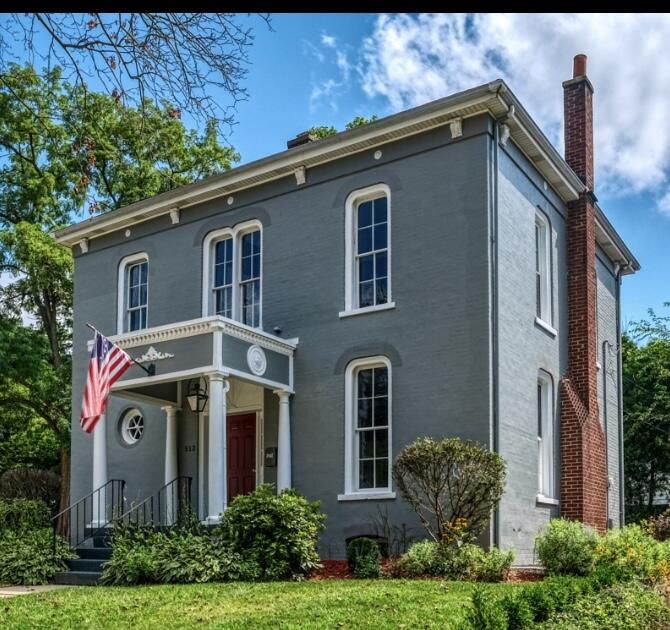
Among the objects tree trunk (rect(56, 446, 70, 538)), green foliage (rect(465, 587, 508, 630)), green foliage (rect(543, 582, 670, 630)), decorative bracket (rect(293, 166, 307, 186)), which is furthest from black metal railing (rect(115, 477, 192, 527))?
green foliage (rect(465, 587, 508, 630))

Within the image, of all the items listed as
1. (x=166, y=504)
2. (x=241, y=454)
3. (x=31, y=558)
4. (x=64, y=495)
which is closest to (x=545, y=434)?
(x=241, y=454)

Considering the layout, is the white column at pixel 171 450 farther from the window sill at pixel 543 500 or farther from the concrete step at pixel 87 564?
the window sill at pixel 543 500

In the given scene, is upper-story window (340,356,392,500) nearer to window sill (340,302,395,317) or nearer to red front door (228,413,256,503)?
window sill (340,302,395,317)

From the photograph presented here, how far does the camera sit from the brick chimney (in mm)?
15789

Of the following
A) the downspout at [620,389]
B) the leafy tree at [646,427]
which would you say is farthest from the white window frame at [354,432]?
the leafy tree at [646,427]

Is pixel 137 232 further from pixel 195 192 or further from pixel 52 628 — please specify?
pixel 52 628

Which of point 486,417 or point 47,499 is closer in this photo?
point 486,417

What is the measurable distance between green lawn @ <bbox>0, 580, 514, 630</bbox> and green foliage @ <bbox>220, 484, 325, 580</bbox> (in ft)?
2.97

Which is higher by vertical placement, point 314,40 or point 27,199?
point 27,199

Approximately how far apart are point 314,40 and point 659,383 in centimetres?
2389

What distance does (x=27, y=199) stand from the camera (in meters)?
25.9

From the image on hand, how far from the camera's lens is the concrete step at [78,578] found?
526 inches

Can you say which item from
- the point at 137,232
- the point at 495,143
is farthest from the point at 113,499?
the point at 495,143
